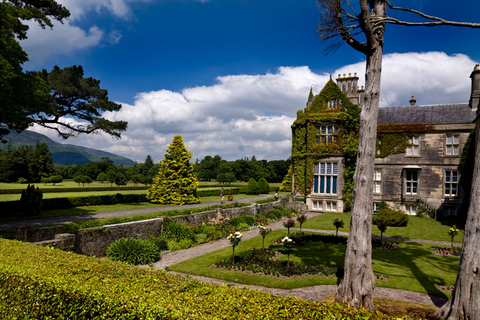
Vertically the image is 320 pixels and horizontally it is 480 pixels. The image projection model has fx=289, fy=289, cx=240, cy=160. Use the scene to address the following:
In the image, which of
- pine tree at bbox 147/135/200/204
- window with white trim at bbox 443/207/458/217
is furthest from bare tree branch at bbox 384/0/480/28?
pine tree at bbox 147/135/200/204

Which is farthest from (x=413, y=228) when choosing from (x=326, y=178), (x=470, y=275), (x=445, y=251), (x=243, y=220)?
(x=470, y=275)

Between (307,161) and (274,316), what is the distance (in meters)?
25.9

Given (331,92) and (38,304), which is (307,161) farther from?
(38,304)

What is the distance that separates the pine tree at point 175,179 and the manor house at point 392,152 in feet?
44.8

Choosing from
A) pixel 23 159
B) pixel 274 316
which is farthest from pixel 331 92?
pixel 23 159

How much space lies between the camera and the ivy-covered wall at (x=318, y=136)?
91.8ft

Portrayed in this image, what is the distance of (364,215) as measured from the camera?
7.59 metres

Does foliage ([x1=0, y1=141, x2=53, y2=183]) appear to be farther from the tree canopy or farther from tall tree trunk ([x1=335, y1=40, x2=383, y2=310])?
tall tree trunk ([x1=335, y1=40, x2=383, y2=310])

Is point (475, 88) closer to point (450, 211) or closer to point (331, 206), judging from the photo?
point (450, 211)

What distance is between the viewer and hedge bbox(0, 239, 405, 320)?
15.0 ft

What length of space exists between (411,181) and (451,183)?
3.23 meters

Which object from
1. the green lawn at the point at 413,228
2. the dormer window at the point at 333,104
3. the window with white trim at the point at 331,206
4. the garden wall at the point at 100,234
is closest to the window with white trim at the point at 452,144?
the green lawn at the point at 413,228

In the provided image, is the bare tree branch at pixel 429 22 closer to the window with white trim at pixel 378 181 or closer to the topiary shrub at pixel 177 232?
the topiary shrub at pixel 177 232

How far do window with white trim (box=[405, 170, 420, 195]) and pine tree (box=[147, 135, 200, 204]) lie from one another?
23.5 meters
